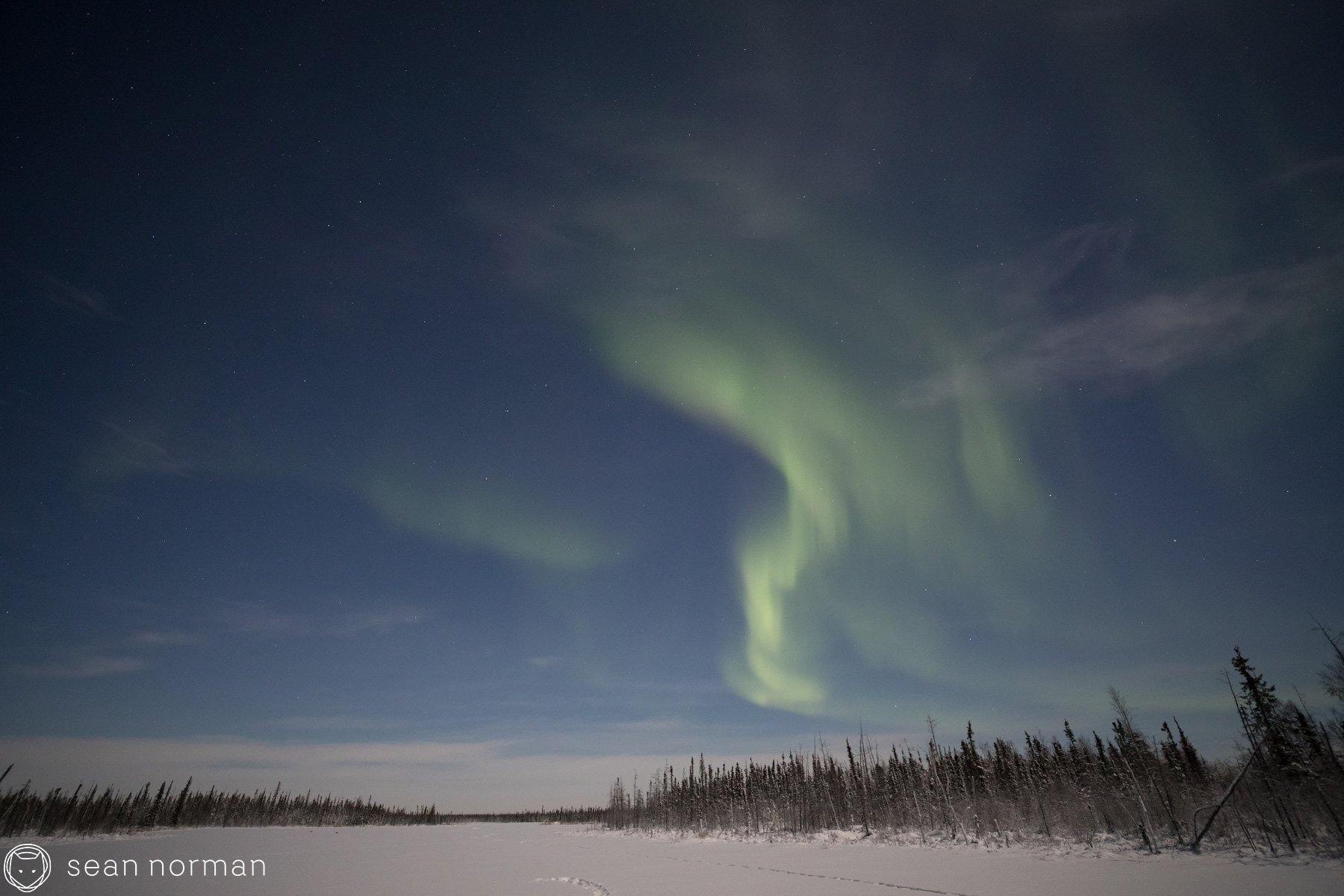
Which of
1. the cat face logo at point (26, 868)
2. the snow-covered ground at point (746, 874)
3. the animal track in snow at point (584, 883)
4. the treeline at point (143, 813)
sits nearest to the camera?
the animal track in snow at point (584, 883)

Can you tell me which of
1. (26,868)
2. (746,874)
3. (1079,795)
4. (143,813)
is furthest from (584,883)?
(143,813)

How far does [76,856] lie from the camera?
147 ft

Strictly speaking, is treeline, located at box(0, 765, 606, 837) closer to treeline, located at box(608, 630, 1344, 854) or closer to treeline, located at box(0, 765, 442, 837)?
treeline, located at box(0, 765, 442, 837)

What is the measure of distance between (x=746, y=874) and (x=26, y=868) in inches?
1856

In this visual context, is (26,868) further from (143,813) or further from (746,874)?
(143,813)

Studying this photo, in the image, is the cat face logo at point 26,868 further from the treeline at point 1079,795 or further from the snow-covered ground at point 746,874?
the treeline at point 1079,795

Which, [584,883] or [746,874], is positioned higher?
[584,883]

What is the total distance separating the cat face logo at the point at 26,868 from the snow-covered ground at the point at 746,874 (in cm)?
71

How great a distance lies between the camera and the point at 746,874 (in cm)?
2439

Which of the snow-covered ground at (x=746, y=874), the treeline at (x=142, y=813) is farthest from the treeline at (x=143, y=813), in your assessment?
the snow-covered ground at (x=746, y=874)

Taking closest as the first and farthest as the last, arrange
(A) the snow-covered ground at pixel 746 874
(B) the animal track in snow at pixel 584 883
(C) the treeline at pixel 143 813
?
(B) the animal track in snow at pixel 584 883 → (A) the snow-covered ground at pixel 746 874 → (C) the treeline at pixel 143 813

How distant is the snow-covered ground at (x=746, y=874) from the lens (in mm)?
19094

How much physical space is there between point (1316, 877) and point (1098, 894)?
11205mm

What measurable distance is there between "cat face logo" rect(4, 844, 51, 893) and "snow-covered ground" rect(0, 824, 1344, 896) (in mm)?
709
